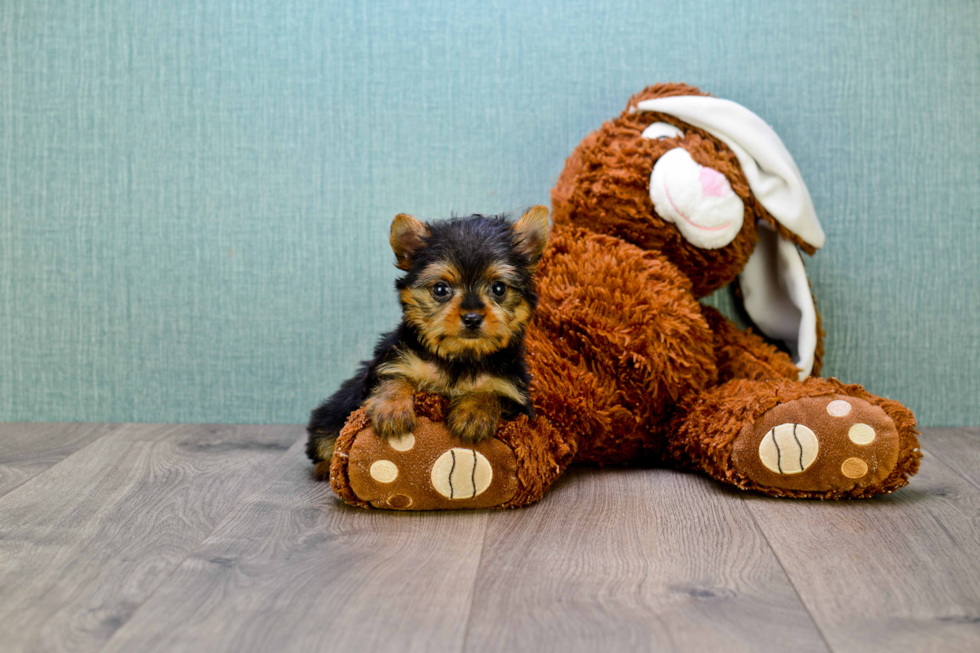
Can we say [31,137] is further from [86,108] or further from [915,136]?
[915,136]

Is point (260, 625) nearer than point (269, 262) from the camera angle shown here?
Yes

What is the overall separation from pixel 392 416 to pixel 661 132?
3.54 feet

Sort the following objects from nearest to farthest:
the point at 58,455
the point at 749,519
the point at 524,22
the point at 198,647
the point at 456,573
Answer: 1. the point at 198,647
2. the point at 456,573
3. the point at 749,519
4. the point at 58,455
5. the point at 524,22

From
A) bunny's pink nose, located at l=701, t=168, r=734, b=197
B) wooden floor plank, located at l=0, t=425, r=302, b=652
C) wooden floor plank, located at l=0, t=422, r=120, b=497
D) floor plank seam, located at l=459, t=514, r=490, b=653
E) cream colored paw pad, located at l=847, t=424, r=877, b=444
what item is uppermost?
bunny's pink nose, located at l=701, t=168, r=734, b=197

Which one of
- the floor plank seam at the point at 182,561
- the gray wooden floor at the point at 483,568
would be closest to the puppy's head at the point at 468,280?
the gray wooden floor at the point at 483,568

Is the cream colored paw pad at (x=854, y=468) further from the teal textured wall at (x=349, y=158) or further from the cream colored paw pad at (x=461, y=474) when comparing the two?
the teal textured wall at (x=349, y=158)

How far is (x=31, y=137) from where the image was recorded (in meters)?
2.46

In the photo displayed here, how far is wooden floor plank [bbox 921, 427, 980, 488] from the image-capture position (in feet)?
6.54

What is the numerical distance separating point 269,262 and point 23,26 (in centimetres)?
101

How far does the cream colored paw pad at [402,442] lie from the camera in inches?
62.8

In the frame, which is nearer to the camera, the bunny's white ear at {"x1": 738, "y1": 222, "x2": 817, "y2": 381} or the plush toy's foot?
the plush toy's foot

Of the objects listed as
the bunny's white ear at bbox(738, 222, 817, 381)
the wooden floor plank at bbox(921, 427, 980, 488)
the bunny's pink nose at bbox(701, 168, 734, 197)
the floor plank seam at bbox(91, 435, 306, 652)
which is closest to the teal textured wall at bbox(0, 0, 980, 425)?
the wooden floor plank at bbox(921, 427, 980, 488)

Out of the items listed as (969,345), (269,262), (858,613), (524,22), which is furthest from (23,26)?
(969,345)

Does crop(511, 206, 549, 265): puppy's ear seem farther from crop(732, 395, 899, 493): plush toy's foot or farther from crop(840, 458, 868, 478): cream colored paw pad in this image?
crop(840, 458, 868, 478): cream colored paw pad
